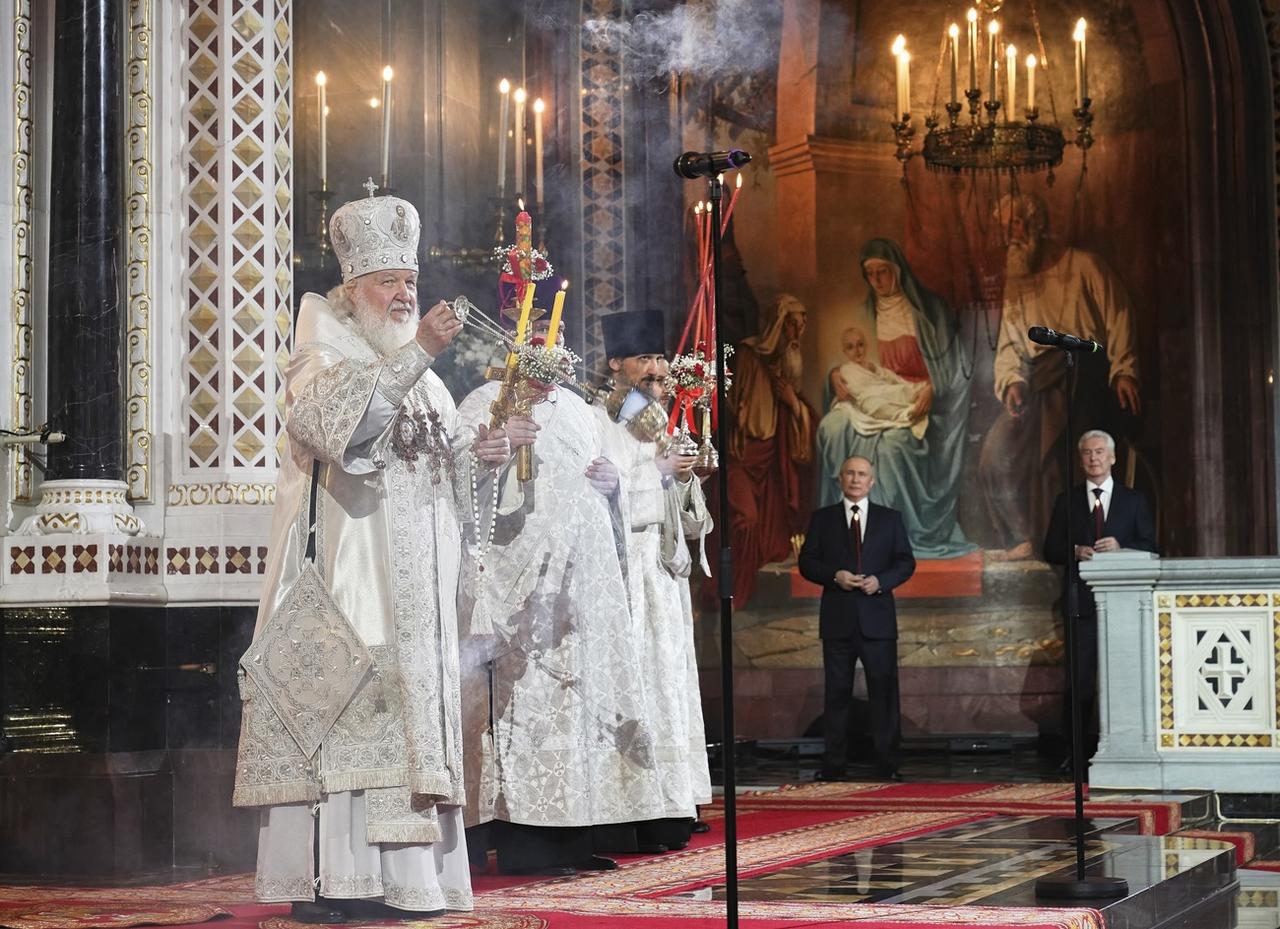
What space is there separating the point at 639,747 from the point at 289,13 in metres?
3.36

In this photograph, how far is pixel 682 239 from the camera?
12.3 metres

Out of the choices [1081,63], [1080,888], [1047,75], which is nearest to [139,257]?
[1080,888]

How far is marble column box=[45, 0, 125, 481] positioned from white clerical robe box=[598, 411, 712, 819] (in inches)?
75.5

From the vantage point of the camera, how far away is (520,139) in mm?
10188

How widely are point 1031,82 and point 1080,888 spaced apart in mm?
8017

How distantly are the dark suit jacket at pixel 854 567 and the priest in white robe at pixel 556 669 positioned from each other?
14.4 feet

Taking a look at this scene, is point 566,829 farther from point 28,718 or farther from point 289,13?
point 289,13

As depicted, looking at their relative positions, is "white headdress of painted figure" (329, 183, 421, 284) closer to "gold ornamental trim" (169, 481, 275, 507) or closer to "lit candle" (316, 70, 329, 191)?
"gold ornamental trim" (169, 481, 275, 507)

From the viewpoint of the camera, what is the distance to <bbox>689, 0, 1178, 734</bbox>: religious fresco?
12961 mm

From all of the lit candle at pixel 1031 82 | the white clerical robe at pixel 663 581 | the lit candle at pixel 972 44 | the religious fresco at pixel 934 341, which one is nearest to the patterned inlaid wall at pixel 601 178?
the religious fresco at pixel 934 341

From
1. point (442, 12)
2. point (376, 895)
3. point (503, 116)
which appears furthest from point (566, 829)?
point (442, 12)

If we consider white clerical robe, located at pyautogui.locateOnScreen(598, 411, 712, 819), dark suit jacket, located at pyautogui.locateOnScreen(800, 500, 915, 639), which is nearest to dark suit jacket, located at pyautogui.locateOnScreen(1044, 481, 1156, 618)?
dark suit jacket, located at pyautogui.locateOnScreen(800, 500, 915, 639)

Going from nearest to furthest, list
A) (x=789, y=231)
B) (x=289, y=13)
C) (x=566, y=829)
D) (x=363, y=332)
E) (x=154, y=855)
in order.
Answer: (x=363, y=332)
(x=566, y=829)
(x=154, y=855)
(x=289, y=13)
(x=789, y=231)

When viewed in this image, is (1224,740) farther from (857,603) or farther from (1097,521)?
(857,603)
